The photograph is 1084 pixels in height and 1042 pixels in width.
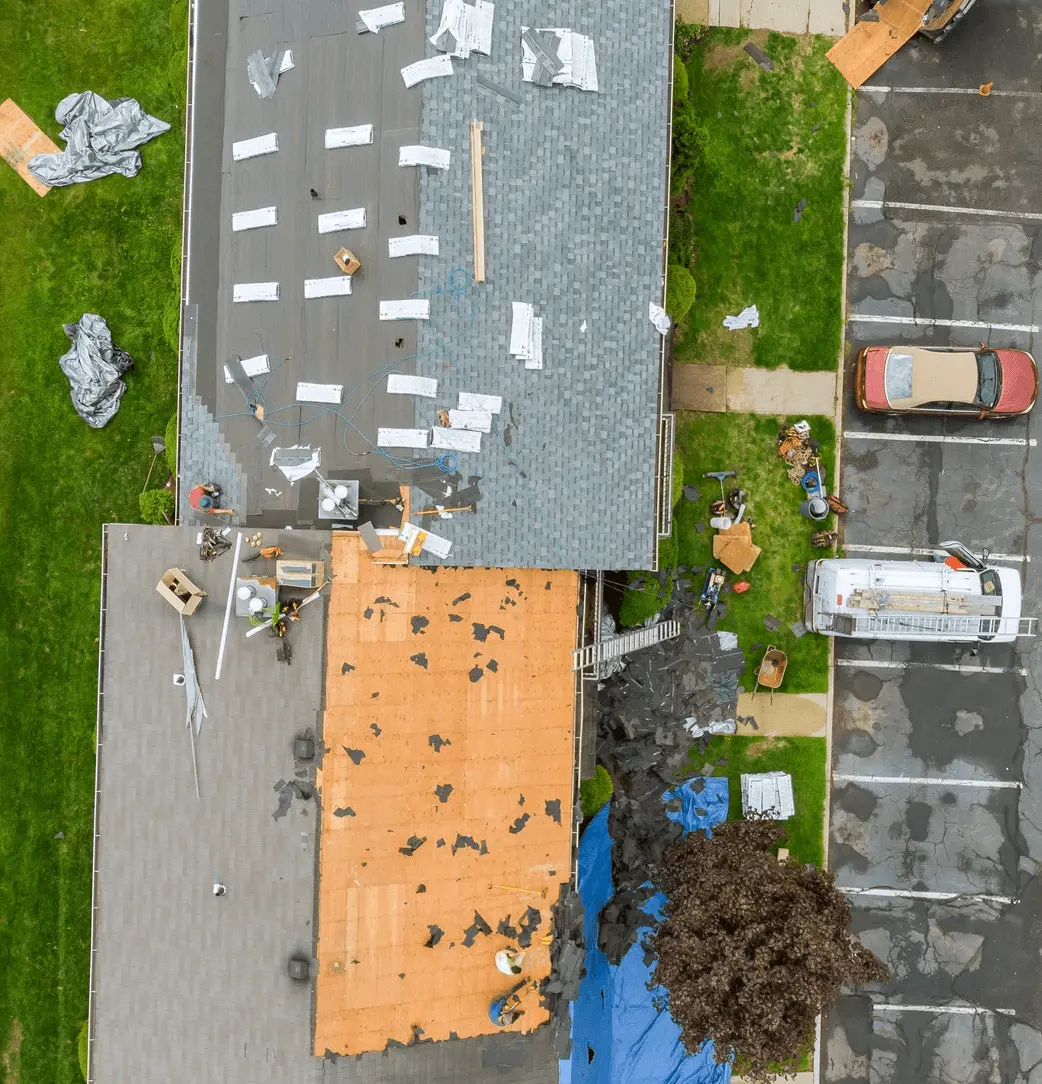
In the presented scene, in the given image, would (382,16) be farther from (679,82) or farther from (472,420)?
(472,420)

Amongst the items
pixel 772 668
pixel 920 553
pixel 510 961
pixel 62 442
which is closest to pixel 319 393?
pixel 62 442

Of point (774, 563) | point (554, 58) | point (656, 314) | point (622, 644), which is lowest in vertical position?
point (622, 644)

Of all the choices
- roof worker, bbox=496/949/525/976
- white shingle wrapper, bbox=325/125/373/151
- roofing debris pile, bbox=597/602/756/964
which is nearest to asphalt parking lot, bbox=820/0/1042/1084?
roofing debris pile, bbox=597/602/756/964

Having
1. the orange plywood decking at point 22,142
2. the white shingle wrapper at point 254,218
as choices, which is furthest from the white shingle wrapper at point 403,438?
the orange plywood decking at point 22,142

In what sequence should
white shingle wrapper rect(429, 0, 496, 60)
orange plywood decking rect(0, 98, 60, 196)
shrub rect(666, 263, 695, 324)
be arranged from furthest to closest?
orange plywood decking rect(0, 98, 60, 196)
shrub rect(666, 263, 695, 324)
white shingle wrapper rect(429, 0, 496, 60)

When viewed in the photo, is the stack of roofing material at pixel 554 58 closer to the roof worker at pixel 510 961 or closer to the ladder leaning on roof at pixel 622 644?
the ladder leaning on roof at pixel 622 644

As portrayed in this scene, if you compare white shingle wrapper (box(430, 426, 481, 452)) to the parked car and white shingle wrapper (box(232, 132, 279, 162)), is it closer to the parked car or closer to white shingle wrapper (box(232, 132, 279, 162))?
white shingle wrapper (box(232, 132, 279, 162))
